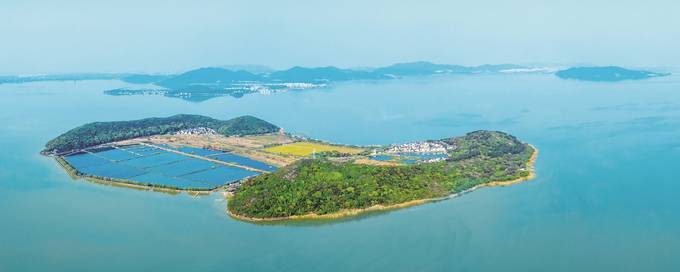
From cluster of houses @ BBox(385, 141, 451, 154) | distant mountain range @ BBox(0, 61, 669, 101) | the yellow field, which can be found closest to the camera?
cluster of houses @ BBox(385, 141, 451, 154)

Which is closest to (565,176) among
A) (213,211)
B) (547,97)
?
(213,211)

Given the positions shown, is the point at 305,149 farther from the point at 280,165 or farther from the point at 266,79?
the point at 266,79

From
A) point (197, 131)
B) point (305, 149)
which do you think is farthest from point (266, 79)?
point (305, 149)

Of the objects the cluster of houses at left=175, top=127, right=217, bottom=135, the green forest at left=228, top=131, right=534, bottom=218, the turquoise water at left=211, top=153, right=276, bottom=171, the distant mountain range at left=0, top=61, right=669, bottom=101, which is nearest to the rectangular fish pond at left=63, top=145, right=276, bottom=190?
the turquoise water at left=211, top=153, right=276, bottom=171

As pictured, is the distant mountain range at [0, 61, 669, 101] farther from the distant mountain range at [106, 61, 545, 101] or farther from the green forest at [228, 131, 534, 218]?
the green forest at [228, 131, 534, 218]

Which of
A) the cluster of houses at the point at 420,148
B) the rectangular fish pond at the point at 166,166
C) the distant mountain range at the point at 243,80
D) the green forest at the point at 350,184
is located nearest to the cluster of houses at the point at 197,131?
the rectangular fish pond at the point at 166,166

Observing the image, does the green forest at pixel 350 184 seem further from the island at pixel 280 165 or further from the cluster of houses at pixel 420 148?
the cluster of houses at pixel 420 148

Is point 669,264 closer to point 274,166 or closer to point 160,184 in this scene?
point 274,166
